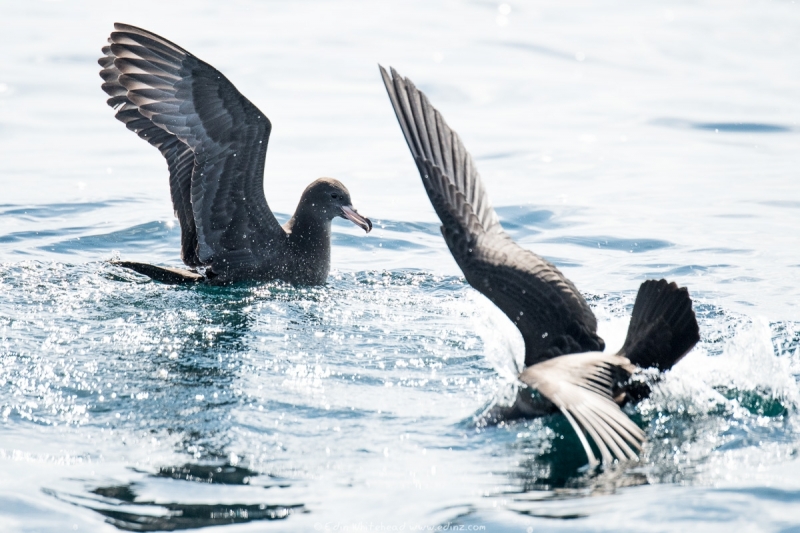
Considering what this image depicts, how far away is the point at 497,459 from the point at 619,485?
559 mm

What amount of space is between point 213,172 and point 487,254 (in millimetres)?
2488

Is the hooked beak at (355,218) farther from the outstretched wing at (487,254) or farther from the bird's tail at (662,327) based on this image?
the bird's tail at (662,327)

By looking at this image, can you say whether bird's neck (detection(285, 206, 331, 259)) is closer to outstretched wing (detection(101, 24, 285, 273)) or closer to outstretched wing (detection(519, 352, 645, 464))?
outstretched wing (detection(101, 24, 285, 273))

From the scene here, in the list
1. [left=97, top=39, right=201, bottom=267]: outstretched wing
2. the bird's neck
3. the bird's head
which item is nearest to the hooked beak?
the bird's head

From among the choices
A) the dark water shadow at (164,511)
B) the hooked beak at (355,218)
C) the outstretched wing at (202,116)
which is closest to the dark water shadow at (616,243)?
the hooked beak at (355,218)

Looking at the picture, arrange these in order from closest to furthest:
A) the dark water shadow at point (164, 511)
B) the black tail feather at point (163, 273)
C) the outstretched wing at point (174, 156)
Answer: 1. the dark water shadow at point (164, 511)
2. the black tail feather at point (163, 273)
3. the outstretched wing at point (174, 156)

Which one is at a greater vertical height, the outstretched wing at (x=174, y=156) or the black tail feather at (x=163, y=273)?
the outstretched wing at (x=174, y=156)

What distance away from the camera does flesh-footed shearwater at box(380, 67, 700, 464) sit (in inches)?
177

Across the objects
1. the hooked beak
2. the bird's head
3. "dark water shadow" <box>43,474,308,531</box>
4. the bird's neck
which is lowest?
"dark water shadow" <box>43,474,308,531</box>

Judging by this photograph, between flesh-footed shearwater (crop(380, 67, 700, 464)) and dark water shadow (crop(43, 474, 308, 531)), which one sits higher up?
flesh-footed shearwater (crop(380, 67, 700, 464))

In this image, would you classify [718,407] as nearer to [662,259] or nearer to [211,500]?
[211,500]

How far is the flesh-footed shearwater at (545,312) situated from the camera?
14.8ft

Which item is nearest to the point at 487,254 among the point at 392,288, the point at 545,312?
the point at 545,312

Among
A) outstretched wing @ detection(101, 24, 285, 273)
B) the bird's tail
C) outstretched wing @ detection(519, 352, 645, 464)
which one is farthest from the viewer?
outstretched wing @ detection(101, 24, 285, 273)
